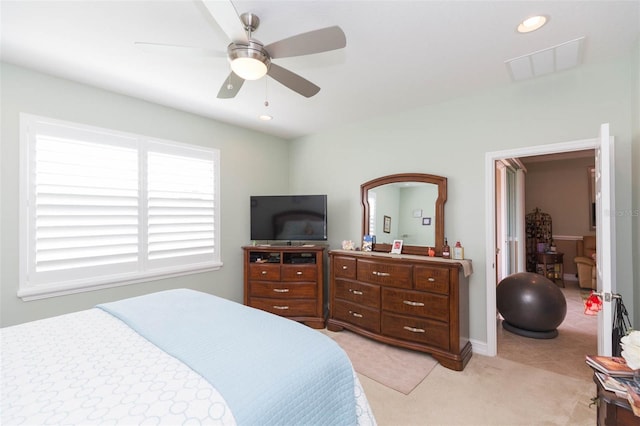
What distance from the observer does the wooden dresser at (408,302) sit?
2650mm

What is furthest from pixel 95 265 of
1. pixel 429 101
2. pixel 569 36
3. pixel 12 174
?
pixel 569 36

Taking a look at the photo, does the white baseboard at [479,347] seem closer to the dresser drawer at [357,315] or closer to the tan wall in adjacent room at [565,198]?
the dresser drawer at [357,315]

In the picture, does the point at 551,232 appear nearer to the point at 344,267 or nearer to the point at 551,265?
the point at 551,265

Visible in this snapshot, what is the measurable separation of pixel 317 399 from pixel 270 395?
0.78ft

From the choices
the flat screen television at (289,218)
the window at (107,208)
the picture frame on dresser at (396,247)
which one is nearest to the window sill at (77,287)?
the window at (107,208)

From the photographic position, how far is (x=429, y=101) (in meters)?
3.15

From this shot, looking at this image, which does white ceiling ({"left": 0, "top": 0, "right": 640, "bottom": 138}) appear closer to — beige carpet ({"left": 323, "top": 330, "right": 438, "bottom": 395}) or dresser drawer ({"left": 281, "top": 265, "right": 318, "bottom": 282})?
dresser drawer ({"left": 281, "top": 265, "right": 318, "bottom": 282})

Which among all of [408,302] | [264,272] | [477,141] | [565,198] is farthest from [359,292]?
[565,198]

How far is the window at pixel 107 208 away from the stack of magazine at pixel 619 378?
3.56 meters

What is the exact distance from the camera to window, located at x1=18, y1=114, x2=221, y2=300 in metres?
2.49

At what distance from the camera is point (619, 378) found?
46.6 inches

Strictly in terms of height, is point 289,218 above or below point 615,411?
above

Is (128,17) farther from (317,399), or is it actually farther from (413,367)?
(413,367)

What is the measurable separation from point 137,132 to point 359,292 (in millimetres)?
2994
